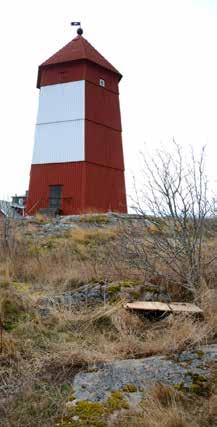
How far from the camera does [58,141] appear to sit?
62.3 feet

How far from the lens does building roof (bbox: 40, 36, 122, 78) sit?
802 inches

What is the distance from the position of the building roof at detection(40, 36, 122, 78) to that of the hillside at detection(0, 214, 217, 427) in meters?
15.2

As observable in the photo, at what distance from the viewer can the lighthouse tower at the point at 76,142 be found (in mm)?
18594

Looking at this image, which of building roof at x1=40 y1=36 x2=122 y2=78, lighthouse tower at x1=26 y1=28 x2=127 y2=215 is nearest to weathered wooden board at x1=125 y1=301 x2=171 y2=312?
lighthouse tower at x1=26 y1=28 x2=127 y2=215

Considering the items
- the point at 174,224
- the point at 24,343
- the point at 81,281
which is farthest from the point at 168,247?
the point at 24,343

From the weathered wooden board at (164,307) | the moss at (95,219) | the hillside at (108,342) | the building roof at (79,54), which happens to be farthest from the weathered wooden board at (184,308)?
the building roof at (79,54)

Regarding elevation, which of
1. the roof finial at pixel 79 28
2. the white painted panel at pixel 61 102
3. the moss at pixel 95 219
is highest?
the roof finial at pixel 79 28

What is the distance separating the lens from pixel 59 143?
19.0 meters

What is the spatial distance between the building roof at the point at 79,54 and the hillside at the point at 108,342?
49.8ft

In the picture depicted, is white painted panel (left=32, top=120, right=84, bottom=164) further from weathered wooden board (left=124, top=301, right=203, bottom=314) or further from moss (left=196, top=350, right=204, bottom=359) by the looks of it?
moss (left=196, top=350, right=204, bottom=359)

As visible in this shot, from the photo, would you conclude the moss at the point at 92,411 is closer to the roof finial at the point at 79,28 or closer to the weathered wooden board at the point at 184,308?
the weathered wooden board at the point at 184,308

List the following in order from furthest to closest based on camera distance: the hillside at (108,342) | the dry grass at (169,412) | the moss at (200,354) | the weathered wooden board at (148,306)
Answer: the weathered wooden board at (148,306)
the moss at (200,354)
the hillside at (108,342)
the dry grass at (169,412)

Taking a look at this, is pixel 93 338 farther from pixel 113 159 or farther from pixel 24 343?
pixel 113 159

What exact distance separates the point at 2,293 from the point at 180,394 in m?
2.84
